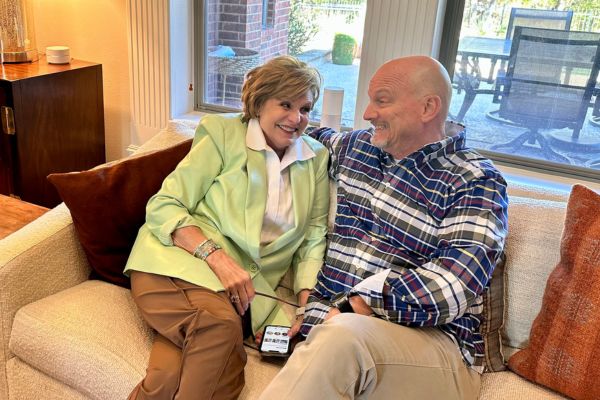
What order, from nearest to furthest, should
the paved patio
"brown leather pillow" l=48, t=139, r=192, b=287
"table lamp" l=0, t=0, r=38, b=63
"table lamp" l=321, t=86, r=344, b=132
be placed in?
"brown leather pillow" l=48, t=139, r=192, b=287, "table lamp" l=321, t=86, r=344, b=132, the paved patio, "table lamp" l=0, t=0, r=38, b=63

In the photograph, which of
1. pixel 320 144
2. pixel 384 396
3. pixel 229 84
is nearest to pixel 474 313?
pixel 384 396

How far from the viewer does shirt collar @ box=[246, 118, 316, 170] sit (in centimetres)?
172

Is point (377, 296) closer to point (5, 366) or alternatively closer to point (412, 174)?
point (412, 174)

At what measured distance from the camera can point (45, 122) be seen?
8.50ft

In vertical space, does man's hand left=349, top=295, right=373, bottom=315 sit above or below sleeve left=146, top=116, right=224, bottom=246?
below

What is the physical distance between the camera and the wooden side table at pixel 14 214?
192cm

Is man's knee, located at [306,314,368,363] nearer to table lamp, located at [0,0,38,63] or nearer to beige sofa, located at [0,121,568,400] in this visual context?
beige sofa, located at [0,121,568,400]

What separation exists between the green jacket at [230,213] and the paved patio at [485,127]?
3.39 feet

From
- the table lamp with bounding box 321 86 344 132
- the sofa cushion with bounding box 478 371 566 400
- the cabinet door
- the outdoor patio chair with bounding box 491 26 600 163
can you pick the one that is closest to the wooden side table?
the cabinet door

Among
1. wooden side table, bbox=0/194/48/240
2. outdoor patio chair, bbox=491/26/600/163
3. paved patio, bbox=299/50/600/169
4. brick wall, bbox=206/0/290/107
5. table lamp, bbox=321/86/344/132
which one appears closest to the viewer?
wooden side table, bbox=0/194/48/240

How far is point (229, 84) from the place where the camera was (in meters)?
2.97

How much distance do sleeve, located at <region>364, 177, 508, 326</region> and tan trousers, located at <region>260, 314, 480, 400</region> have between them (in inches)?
2.1

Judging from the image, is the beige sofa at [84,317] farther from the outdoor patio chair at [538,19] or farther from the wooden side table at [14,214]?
the outdoor patio chair at [538,19]

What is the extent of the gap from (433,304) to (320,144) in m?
0.67
